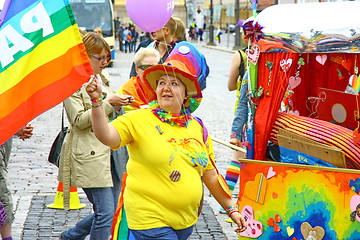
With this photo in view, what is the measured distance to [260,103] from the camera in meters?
5.90

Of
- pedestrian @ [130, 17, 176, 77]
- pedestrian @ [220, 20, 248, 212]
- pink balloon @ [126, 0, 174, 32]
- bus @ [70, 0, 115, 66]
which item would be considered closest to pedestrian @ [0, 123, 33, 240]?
pink balloon @ [126, 0, 174, 32]

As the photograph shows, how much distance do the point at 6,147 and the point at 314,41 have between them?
7.77ft

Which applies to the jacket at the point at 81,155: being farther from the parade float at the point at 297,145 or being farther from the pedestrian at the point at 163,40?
the pedestrian at the point at 163,40

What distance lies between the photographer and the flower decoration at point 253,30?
18.6ft

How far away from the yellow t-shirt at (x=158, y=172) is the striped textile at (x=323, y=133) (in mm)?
1586

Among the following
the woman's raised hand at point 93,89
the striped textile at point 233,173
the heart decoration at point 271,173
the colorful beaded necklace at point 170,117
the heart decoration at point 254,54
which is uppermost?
the woman's raised hand at point 93,89

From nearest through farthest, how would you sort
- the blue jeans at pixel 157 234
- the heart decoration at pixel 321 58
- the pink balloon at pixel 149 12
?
the blue jeans at pixel 157 234, the pink balloon at pixel 149 12, the heart decoration at pixel 321 58

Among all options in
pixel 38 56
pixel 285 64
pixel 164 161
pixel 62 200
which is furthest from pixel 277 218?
pixel 62 200

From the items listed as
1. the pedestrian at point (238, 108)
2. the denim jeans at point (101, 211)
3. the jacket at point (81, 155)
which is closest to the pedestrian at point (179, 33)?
the pedestrian at point (238, 108)

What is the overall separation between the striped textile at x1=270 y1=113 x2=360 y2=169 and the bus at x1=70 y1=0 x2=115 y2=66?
81.2 ft

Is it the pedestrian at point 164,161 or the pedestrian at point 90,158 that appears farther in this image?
the pedestrian at point 90,158

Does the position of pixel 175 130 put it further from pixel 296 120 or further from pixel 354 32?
pixel 296 120

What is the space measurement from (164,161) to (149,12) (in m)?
1.26

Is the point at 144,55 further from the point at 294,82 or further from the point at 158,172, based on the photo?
the point at 294,82
